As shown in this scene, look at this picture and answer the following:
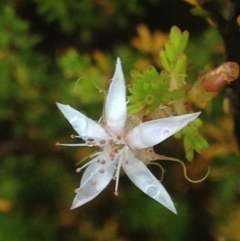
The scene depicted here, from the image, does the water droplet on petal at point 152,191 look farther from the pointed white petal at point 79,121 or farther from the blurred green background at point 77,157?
the blurred green background at point 77,157

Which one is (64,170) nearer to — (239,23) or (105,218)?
(105,218)

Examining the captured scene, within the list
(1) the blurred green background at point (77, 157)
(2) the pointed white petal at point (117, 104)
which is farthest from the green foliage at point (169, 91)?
(1) the blurred green background at point (77, 157)

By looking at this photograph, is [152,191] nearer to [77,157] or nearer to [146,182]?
[146,182]

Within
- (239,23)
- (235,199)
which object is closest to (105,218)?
(235,199)

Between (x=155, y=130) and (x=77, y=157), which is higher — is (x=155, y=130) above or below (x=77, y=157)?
above

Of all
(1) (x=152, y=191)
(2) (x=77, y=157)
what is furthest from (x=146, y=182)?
(2) (x=77, y=157)

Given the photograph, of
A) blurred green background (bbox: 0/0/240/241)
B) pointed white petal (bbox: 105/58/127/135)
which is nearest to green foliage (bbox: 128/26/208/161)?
pointed white petal (bbox: 105/58/127/135)
